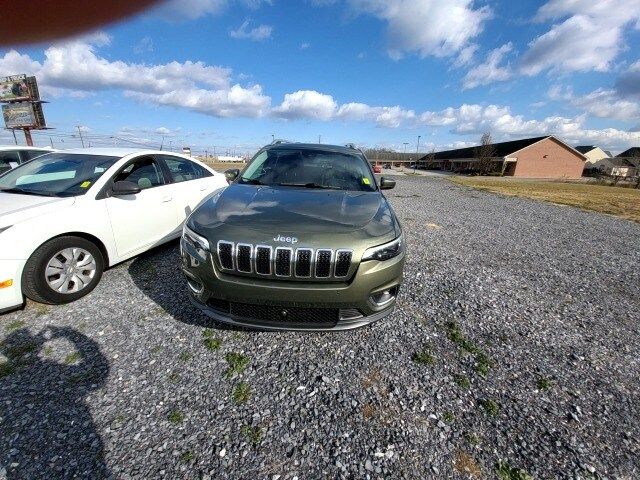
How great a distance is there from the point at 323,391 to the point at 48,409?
1811mm


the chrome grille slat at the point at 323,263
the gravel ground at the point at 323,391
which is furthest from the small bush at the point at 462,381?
the chrome grille slat at the point at 323,263

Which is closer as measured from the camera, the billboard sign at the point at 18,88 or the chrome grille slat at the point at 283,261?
the chrome grille slat at the point at 283,261

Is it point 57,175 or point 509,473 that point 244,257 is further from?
point 57,175

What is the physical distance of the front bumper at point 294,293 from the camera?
228cm

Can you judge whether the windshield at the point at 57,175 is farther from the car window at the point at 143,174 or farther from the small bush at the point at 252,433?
the small bush at the point at 252,433

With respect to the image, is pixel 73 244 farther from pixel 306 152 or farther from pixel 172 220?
pixel 306 152

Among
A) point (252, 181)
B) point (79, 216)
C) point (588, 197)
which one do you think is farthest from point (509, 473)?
point (588, 197)

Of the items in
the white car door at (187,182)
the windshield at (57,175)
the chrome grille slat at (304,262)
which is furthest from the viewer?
the white car door at (187,182)

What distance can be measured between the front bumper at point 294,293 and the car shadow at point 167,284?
54cm

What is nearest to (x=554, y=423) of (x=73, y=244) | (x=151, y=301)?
(x=151, y=301)

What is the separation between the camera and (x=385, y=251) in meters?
2.46

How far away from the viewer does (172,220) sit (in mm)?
4566

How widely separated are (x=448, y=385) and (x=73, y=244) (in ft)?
12.8

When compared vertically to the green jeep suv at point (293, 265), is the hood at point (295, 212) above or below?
above
